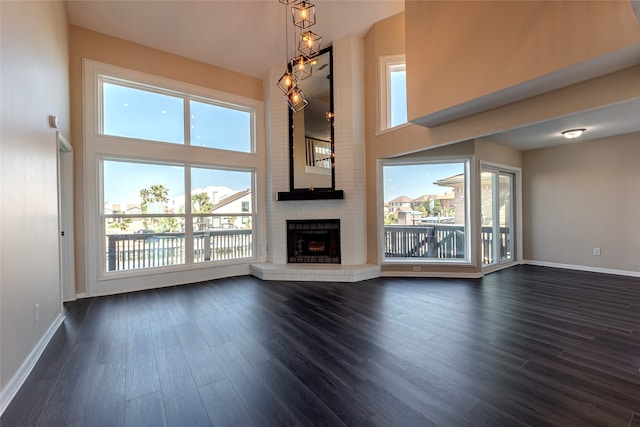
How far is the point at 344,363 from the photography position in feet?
7.18

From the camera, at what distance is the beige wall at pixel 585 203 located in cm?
482

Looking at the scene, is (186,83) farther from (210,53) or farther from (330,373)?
(330,373)

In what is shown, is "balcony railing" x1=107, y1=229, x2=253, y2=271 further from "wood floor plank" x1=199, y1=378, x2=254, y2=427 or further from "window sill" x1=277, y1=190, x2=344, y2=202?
"wood floor plank" x1=199, y1=378, x2=254, y2=427

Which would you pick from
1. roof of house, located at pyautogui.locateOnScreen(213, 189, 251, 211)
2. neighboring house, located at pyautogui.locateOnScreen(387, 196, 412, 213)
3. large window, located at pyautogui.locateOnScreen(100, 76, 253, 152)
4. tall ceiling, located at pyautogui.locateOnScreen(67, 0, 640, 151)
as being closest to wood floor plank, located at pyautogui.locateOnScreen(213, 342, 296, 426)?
roof of house, located at pyautogui.locateOnScreen(213, 189, 251, 211)

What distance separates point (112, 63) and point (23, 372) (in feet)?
14.3

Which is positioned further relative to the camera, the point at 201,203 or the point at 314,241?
the point at 314,241

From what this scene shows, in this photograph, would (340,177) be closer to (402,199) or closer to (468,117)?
(402,199)

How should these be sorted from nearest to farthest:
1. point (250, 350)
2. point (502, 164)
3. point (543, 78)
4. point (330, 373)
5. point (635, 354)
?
point (330, 373), point (635, 354), point (250, 350), point (543, 78), point (502, 164)

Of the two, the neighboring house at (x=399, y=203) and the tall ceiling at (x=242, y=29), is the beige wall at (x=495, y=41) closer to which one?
the tall ceiling at (x=242, y=29)

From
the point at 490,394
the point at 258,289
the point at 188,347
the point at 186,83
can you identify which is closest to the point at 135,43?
the point at 186,83

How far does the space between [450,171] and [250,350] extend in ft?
14.9

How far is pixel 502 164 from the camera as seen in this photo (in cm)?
556

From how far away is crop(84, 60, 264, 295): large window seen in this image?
4207 millimetres

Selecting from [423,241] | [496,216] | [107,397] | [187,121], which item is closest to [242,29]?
[187,121]
